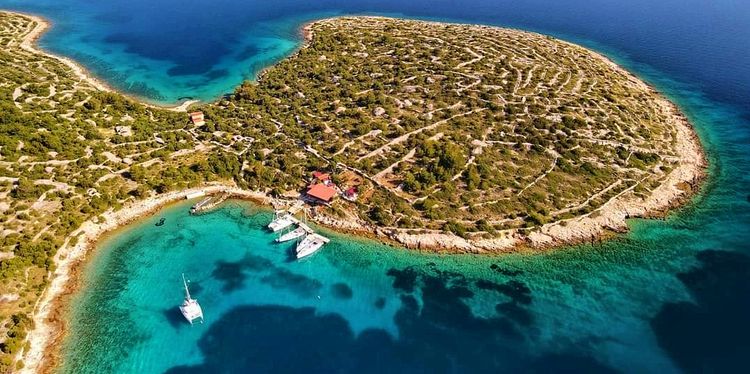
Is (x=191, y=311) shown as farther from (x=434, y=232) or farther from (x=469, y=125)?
(x=469, y=125)

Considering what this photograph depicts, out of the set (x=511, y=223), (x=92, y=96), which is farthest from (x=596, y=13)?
(x=92, y=96)

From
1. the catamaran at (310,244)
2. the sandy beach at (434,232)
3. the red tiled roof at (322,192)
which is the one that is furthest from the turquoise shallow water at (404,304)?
the red tiled roof at (322,192)

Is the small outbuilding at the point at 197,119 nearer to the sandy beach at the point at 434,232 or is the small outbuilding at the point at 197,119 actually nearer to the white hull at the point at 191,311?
the sandy beach at the point at 434,232

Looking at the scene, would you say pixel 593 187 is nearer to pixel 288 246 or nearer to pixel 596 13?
pixel 288 246

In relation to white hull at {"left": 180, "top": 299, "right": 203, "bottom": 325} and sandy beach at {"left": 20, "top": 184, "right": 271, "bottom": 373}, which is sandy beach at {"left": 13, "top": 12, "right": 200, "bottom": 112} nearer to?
sandy beach at {"left": 20, "top": 184, "right": 271, "bottom": 373}

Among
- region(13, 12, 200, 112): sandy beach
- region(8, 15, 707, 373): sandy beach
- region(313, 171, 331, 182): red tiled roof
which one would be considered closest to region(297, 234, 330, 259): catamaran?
region(8, 15, 707, 373): sandy beach

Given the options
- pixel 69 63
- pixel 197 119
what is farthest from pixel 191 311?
pixel 69 63
